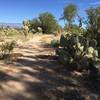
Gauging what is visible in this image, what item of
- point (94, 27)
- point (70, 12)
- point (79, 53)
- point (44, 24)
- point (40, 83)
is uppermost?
point (70, 12)

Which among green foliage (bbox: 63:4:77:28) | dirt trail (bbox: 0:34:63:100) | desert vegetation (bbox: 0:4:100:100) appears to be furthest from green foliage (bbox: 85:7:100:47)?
green foliage (bbox: 63:4:77:28)

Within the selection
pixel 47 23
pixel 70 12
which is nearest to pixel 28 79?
pixel 47 23

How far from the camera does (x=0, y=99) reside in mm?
6820

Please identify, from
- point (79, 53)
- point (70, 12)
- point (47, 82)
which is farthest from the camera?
point (70, 12)

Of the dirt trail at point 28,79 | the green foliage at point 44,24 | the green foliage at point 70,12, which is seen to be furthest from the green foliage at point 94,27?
the green foliage at point 70,12

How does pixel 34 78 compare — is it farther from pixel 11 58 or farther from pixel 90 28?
pixel 90 28

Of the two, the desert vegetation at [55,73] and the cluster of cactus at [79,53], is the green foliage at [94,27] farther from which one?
the cluster of cactus at [79,53]

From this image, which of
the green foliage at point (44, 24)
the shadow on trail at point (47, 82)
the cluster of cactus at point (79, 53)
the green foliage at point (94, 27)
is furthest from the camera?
the green foliage at point (44, 24)

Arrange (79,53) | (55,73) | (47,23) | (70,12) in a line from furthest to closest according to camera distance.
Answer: (70,12)
(47,23)
(79,53)
(55,73)

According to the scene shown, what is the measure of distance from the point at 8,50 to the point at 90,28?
4565 millimetres

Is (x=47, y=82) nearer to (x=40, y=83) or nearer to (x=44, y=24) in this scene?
(x=40, y=83)

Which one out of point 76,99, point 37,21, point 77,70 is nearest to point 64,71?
point 77,70

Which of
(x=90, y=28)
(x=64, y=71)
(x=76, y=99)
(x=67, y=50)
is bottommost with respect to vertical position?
(x=76, y=99)

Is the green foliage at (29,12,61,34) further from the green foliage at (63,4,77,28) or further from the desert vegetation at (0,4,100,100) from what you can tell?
the desert vegetation at (0,4,100,100)
